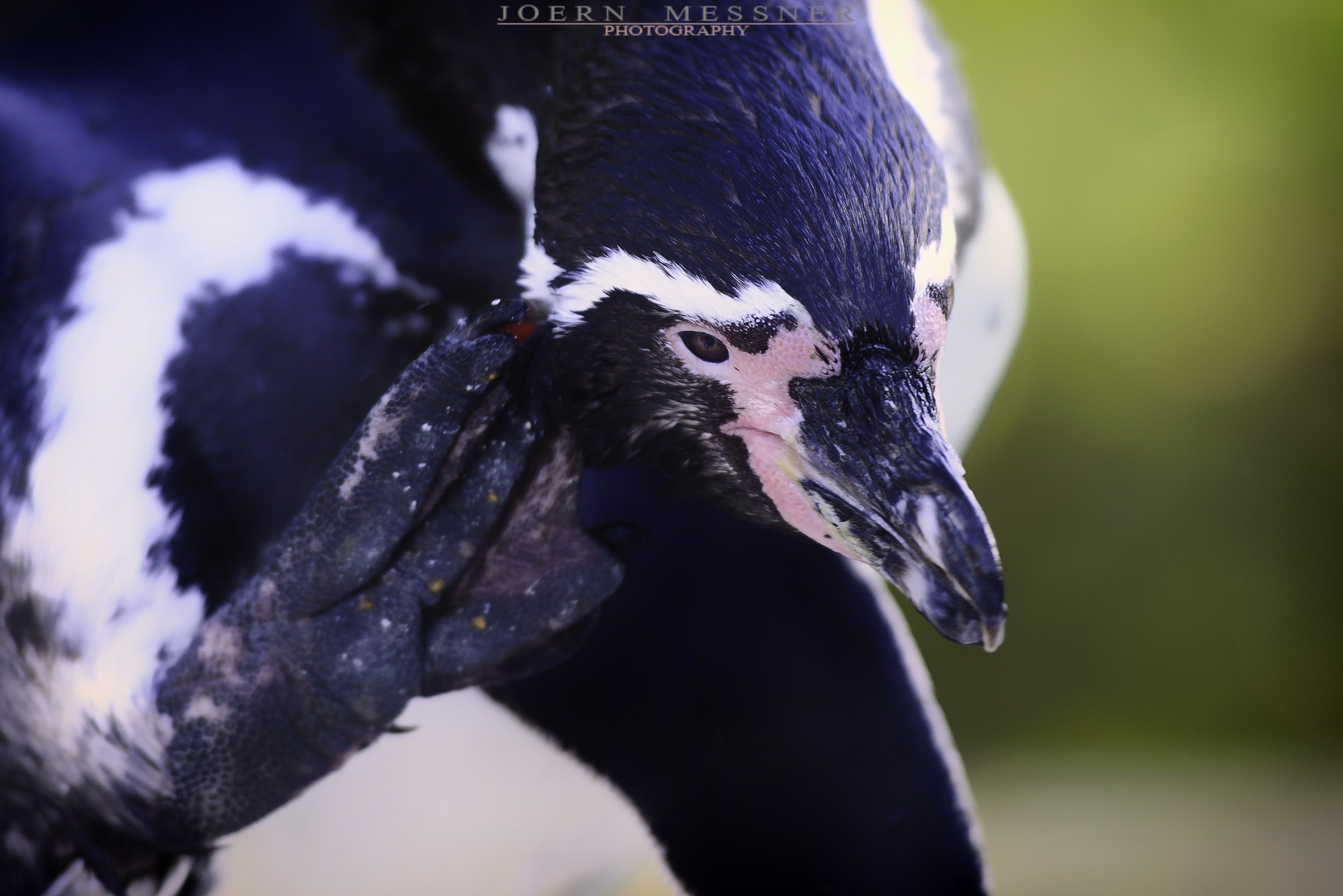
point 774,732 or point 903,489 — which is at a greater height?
point 903,489

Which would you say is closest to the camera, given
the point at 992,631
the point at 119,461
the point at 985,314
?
the point at 992,631

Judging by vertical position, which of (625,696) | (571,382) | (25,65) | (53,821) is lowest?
(53,821)

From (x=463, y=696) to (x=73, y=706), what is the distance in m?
0.24

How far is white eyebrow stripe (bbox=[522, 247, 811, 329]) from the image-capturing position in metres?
0.55

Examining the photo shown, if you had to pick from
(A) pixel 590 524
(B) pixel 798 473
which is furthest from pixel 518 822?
(B) pixel 798 473

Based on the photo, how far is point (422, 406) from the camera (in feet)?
1.94

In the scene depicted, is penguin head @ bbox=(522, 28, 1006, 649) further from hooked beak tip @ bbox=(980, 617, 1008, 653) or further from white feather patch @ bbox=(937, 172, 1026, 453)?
white feather patch @ bbox=(937, 172, 1026, 453)

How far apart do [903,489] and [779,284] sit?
0.39 feet

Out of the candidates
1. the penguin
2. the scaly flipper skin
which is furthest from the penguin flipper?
the scaly flipper skin

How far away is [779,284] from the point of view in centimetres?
54

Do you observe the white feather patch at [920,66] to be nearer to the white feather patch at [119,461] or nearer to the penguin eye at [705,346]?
the penguin eye at [705,346]

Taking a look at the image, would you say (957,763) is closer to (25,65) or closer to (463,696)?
(463,696)

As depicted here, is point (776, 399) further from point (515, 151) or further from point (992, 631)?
point (515, 151)

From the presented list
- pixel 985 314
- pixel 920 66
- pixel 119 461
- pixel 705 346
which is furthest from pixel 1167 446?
pixel 119 461
